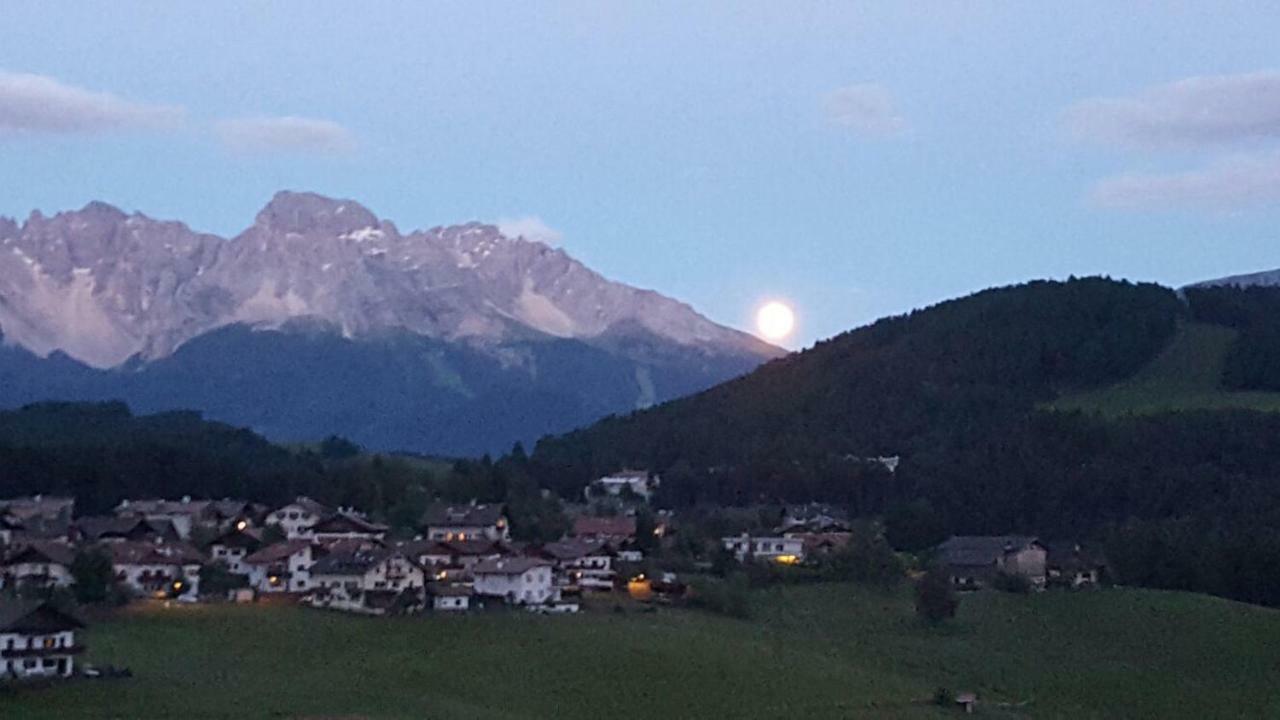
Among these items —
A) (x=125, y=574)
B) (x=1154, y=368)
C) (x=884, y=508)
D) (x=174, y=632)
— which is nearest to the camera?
(x=174, y=632)

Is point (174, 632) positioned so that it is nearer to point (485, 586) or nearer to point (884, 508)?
point (485, 586)

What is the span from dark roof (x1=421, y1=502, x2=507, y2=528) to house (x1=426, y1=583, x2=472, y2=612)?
2135cm

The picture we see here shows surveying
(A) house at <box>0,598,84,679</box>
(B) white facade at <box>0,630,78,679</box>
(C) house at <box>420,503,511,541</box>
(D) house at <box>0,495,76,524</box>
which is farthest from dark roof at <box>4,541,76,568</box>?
(C) house at <box>420,503,511,541</box>

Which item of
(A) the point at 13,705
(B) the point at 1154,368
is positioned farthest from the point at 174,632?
(B) the point at 1154,368

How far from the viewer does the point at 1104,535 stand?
105 meters

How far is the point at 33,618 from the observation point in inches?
2121

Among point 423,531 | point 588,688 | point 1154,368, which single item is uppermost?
point 1154,368

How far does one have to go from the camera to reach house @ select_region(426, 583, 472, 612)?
70062 mm

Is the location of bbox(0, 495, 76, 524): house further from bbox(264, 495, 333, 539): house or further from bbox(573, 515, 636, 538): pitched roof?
bbox(573, 515, 636, 538): pitched roof

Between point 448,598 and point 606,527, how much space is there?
24.0 metres

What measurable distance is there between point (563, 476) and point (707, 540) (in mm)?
32840

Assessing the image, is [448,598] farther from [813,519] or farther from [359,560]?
[813,519]

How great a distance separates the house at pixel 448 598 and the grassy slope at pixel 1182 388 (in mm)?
74639

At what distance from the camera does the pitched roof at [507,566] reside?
74.6 m
